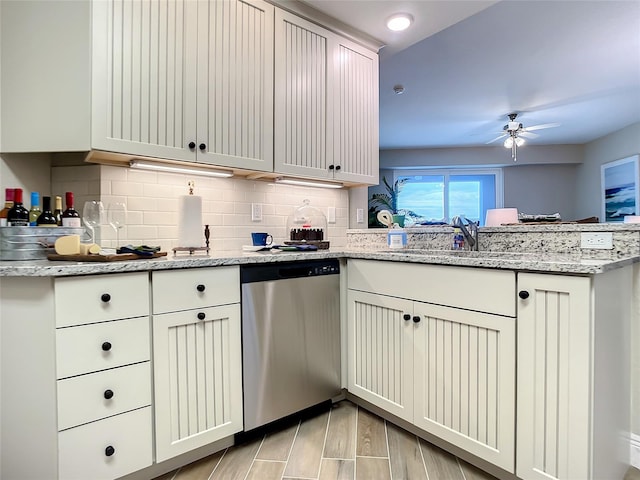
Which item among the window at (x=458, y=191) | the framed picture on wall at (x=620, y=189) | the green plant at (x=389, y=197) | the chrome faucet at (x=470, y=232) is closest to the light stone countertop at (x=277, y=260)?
the chrome faucet at (x=470, y=232)

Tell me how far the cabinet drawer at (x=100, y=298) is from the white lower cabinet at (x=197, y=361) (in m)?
0.06

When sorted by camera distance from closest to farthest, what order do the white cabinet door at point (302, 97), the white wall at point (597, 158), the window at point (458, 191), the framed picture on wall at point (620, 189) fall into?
the white cabinet door at point (302, 97)
the framed picture on wall at point (620, 189)
the white wall at point (597, 158)
the window at point (458, 191)

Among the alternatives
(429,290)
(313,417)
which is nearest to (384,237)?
(429,290)

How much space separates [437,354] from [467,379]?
6.2 inches

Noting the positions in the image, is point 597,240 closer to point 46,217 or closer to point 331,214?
point 331,214

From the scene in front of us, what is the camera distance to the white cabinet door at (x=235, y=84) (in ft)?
6.12

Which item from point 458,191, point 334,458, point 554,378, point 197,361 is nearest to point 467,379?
point 554,378

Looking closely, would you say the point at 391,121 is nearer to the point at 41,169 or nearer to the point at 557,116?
the point at 557,116

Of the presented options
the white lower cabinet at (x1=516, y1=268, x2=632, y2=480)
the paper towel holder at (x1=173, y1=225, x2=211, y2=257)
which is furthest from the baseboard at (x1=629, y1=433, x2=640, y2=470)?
the paper towel holder at (x1=173, y1=225, x2=211, y2=257)

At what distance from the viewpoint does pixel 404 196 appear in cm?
802

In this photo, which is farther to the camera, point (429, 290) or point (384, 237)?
point (384, 237)

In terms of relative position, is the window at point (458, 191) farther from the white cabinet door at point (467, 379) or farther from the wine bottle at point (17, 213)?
the wine bottle at point (17, 213)

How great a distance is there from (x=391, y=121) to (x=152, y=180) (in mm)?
4518

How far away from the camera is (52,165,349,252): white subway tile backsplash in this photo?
6.05 feet
